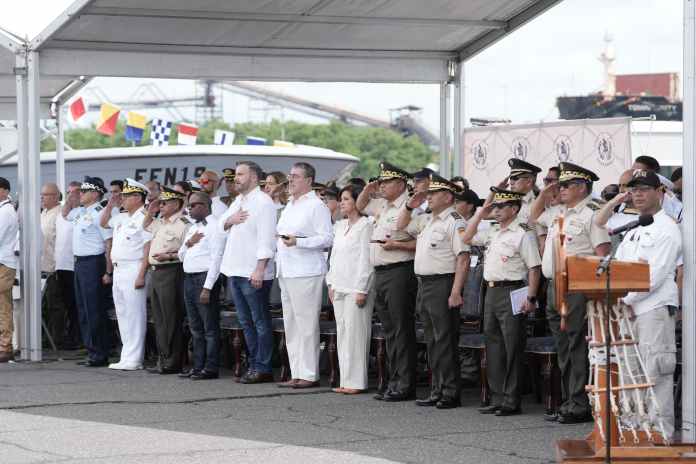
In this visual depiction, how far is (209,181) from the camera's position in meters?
13.3

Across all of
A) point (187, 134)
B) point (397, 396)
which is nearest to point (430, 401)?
point (397, 396)

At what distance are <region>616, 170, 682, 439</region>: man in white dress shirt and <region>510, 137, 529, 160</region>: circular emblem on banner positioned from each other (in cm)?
836

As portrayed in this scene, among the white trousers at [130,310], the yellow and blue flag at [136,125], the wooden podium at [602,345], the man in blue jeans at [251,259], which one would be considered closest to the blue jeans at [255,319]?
the man in blue jeans at [251,259]

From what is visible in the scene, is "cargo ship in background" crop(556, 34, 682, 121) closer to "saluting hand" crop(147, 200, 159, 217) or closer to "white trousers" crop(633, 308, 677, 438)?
"saluting hand" crop(147, 200, 159, 217)

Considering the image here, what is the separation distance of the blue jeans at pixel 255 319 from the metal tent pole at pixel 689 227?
15.4 ft

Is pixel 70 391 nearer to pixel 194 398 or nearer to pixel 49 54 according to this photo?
pixel 194 398

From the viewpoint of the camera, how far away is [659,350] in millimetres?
7316

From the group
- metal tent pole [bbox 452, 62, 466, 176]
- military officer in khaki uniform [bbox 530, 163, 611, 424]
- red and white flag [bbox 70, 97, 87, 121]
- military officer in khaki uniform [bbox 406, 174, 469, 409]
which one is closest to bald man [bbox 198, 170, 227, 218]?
metal tent pole [bbox 452, 62, 466, 176]

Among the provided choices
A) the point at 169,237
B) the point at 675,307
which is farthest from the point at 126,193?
the point at 675,307

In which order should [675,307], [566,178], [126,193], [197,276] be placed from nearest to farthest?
[675,307] → [566,178] → [197,276] → [126,193]

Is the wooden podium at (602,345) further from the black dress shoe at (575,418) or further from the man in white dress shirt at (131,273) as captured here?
the man in white dress shirt at (131,273)

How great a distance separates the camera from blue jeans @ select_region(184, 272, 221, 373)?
11.8 metres

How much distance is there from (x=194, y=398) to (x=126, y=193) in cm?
305

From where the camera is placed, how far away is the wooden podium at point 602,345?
645 cm
